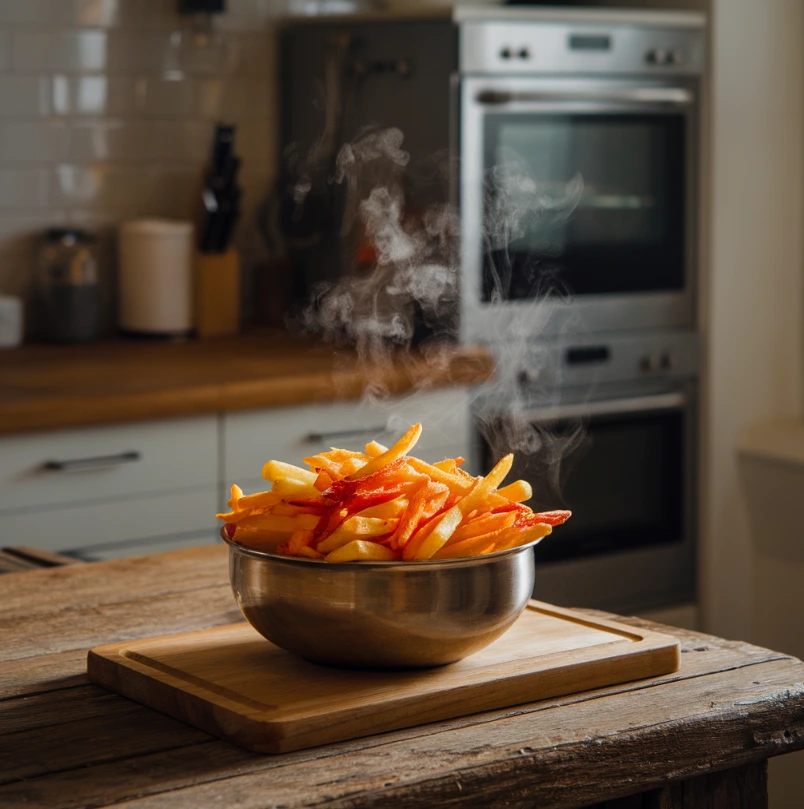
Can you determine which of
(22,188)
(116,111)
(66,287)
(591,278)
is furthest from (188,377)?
(591,278)

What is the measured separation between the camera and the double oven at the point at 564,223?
2988mm

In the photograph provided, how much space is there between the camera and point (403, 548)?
109 centimetres

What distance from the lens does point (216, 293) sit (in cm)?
330

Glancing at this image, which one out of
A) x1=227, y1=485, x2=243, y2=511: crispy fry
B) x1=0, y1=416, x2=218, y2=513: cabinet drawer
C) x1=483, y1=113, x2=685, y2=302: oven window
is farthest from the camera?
x1=483, y1=113, x2=685, y2=302: oven window

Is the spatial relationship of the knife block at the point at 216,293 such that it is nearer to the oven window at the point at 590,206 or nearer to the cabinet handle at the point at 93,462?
the oven window at the point at 590,206

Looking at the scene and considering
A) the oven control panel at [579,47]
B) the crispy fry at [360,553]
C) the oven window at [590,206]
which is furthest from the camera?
the oven window at [590,206]

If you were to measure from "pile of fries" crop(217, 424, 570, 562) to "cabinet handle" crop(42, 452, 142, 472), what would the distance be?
52.5 inches

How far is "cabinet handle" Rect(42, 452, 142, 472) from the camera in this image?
2.43 meters

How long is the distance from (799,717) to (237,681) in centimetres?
48

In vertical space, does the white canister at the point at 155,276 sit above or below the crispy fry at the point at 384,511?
above

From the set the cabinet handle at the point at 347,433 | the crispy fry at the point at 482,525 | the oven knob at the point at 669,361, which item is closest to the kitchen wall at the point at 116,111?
the cabinet handle at the point at 347,433

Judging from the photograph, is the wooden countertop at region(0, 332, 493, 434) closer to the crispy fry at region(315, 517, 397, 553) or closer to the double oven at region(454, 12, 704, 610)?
the double oven at region(454, 12, 704, 610)

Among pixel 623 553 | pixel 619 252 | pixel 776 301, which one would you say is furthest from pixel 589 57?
pixel 623 553

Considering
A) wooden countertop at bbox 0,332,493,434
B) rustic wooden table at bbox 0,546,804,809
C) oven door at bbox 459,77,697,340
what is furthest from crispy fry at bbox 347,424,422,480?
oven door at bbox 459,77,697,340
